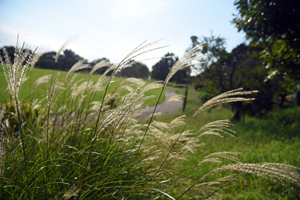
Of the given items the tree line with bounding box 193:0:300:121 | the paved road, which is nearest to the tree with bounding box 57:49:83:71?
the paved road

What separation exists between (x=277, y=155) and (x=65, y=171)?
3.70 metres

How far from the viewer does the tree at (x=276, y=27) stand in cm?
429

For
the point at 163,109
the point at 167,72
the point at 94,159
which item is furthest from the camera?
the point at 167,72

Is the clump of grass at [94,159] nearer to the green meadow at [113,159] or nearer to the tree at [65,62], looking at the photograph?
the green meadow at [113,159]

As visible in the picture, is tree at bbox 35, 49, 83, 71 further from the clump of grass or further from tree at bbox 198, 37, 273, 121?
tree at bbox 198, 37, 273, 121

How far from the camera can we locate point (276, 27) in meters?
4.63

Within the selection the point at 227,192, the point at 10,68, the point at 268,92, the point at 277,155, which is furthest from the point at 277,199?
the point at 268,92

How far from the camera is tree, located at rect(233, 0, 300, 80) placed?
4.29m

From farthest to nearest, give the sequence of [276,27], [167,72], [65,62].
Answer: [167,72], [65,62], [276,27]

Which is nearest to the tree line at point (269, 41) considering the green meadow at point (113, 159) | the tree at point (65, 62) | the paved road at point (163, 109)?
the paved road at point (163, 109)

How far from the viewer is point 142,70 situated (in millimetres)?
43844

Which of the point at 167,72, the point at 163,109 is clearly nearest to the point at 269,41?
the point at 163,109

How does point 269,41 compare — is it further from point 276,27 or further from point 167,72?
point 167,72

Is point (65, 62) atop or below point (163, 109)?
atop
